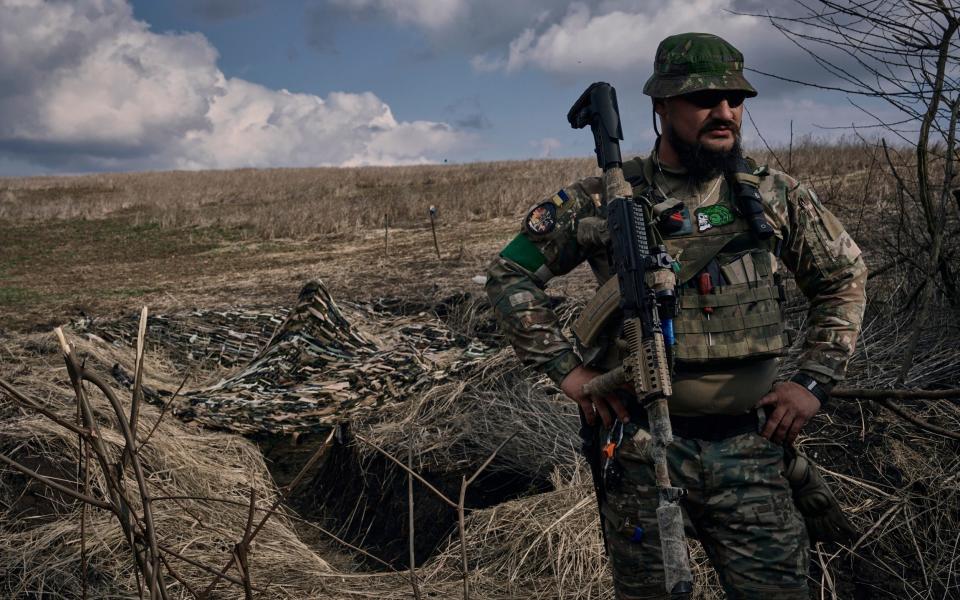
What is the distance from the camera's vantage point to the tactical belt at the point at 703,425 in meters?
2.13

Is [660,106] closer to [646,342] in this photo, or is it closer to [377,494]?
[646,342]

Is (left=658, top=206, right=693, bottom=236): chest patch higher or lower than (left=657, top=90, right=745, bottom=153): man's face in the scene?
lower

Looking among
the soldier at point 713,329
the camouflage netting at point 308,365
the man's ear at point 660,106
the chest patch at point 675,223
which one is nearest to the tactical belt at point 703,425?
the soldier at point 713,329

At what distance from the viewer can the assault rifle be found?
1774mm

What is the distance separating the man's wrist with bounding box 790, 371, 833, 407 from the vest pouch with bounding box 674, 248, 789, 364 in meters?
0.12

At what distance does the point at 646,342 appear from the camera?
195 cm

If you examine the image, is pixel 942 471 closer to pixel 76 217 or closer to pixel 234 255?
pixel 234 255

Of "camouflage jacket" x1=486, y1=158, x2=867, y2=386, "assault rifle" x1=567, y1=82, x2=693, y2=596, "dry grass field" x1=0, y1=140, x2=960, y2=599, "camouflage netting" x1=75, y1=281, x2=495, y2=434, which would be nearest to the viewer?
"assault rifle" x1=567, y1=82, x2=693, y2=596

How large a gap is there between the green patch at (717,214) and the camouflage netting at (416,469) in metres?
1.70

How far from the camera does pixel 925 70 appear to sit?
11.2 feet

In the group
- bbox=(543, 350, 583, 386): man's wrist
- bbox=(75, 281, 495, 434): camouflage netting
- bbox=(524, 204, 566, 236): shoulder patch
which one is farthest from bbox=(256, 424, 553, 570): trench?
bbox=(524, 204, 566, 236): shoulder patch

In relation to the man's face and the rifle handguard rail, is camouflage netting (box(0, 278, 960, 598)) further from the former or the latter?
the man's face

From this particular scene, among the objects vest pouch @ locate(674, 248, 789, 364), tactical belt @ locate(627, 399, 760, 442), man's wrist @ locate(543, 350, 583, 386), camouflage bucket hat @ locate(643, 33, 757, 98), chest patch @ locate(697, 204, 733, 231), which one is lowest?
tactical belt @ locate(627, 399, 760, 442)

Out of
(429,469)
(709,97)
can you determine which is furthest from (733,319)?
(429,469)
